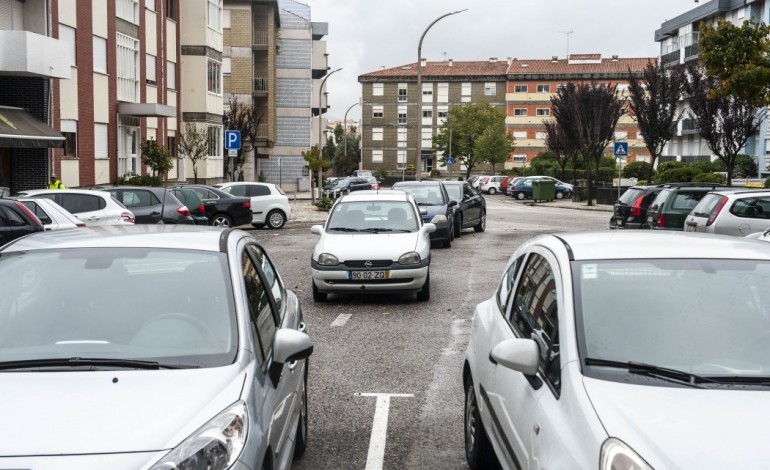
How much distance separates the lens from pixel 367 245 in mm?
12914

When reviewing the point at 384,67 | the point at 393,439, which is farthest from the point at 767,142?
the point at 384,67

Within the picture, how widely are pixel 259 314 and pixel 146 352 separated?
0.74 meters

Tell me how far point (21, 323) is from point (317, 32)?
77.1 meters

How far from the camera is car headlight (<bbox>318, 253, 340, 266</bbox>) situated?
497 inches

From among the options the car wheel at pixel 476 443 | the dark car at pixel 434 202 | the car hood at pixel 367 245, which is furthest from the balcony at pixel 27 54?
the car wheel at pixel 476 443

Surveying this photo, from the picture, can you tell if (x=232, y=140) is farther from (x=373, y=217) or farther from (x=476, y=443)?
(x=476, y=443)

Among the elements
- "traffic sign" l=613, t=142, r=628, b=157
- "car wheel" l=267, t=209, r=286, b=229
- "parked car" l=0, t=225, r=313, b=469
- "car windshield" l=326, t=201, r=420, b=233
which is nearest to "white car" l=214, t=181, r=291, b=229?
"car wheel" l=267, t=209, r=286, b=229

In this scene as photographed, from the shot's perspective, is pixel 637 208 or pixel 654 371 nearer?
pixel 654 371

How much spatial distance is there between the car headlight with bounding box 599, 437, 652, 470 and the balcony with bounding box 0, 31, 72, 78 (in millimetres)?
26161

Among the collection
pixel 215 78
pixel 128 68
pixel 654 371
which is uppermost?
pixel 215 78

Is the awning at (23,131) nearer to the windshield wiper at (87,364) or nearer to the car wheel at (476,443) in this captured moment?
the car wheel at (476,443)

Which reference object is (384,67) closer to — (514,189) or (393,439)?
(514,189)

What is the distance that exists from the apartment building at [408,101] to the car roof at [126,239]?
10290 centimetres

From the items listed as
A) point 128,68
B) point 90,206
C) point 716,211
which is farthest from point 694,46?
point 90,206
